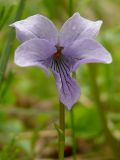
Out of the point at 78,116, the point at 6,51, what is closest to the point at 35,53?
the point at 6,51

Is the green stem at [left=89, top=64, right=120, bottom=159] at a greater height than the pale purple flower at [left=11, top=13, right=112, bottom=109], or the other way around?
the pale purple flower at [left=11, top=13, right=112, bottom=109]

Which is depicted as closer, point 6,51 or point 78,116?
point 6,51

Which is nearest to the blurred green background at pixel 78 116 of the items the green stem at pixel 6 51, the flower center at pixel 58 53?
the green stem at pixel 6 51

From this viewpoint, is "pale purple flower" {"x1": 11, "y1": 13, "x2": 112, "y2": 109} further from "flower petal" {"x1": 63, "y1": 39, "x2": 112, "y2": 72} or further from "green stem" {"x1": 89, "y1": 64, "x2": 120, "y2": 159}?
"green stem" {"x1": 89, "y1": 64, "x2": 120, "y2": 159}

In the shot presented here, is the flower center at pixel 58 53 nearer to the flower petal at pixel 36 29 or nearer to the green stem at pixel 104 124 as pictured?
the flower petal at pixel 36 29

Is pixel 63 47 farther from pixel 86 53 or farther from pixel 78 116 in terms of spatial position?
pixel 78 116

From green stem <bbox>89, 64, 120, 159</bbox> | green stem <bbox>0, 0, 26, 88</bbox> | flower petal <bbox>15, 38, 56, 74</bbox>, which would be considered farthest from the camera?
green stem <bbox>89, 64, 120, 159</bbox>

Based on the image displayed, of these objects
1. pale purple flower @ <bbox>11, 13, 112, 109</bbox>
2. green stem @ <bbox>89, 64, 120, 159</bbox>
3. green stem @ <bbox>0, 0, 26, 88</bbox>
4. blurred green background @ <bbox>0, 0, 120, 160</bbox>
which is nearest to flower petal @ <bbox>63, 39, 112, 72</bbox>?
pale purple flower @ <bbox>11, 13, 112, 109</bbox>

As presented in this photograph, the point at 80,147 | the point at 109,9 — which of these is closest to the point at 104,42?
the point at 80,147
